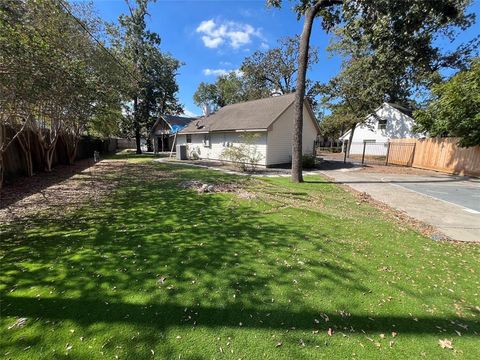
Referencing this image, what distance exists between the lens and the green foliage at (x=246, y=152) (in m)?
15.6

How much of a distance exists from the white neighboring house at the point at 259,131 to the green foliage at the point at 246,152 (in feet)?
0.25

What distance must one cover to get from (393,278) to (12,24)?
10.1m

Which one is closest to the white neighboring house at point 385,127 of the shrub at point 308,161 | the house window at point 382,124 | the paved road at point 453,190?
the house window at point 382,124

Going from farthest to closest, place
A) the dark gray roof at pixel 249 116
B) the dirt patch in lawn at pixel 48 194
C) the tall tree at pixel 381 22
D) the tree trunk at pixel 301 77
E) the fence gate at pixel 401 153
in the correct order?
1. the fence gate at pixel 401 153
2. the dark gray roof at pixel 249 116
3. the tree trunk at pixel 301 77
4. the tall tree at pixel 381 22
5. the dirt patch in lawn at pixel 48 194

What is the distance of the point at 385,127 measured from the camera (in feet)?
90.8

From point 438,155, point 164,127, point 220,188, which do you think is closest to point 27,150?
point 220,188

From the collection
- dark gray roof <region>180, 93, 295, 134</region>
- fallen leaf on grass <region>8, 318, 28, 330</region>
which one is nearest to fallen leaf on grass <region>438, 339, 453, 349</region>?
fallen leaf on grass <region>8, 318, 28, 330</region>

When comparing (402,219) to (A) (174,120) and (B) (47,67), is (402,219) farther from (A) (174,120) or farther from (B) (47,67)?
(A) (174,120)

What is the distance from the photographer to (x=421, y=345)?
7.82 ft

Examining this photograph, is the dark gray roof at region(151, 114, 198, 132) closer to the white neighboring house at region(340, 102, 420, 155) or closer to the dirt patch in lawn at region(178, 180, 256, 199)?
the dirt patch in lawn at region(178, 180, 256, 199)

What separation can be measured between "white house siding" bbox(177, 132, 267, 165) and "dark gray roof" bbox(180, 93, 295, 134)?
1.95 ft

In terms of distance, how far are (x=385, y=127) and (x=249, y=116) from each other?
19.2 meters

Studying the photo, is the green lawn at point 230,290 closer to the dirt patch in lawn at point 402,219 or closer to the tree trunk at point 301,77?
the dirt patch in lawn at point 402,219

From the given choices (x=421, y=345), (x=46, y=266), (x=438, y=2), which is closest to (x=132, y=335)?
(x=46, y=266)
